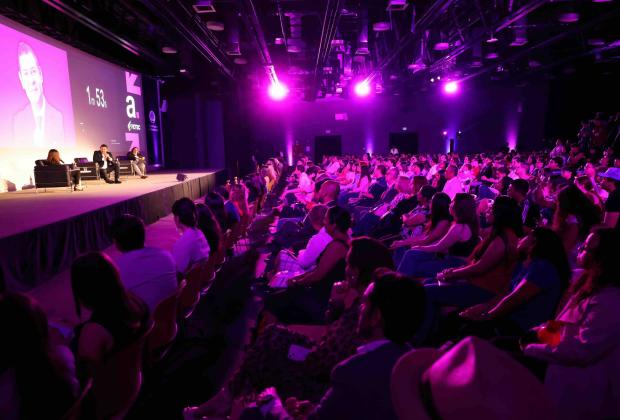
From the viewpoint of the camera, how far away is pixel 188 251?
3.12 metres

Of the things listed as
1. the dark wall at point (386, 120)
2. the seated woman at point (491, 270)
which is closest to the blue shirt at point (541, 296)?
the seated woman at point (491, 270)

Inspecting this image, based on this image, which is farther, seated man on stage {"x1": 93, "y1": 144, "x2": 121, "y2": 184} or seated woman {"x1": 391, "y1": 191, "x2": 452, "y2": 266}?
seated man on stage {"x1": 93, "y1": 144, "x2": 121, "y2": 184}

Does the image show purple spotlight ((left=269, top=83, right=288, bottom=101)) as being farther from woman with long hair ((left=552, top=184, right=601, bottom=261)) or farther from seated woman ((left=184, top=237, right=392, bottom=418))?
seated woman ((left=184, top=237, right=392, bottom=418))

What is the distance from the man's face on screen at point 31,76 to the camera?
8.16 m

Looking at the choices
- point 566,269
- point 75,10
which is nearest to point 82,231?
point 75,10

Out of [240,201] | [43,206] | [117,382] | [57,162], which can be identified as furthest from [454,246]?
[57,162]

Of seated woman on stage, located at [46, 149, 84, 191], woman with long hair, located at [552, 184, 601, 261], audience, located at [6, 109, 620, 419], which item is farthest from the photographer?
seated woman on stage, located at [46, 149, 84, 191]

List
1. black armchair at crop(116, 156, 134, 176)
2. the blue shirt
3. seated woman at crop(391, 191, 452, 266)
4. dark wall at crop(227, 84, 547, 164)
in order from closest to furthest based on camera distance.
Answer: the blue shirt, seated woman at crop(391, 191, 452, 266), black armchair at crop(116, 156, 134, 176), dark wall at crop(227, 84, 547, 164)

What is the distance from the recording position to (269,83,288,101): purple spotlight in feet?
56.3

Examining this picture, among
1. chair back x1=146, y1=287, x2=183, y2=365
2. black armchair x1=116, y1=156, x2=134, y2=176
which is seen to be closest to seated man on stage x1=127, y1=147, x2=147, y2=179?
black armchair x1=116, y1=156, x2=134, y2=176

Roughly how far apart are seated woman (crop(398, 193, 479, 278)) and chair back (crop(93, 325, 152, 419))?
8.11 ft

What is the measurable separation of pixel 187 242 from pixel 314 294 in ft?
3.43

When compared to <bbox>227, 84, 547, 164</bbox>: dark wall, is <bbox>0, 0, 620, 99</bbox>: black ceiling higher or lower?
higher

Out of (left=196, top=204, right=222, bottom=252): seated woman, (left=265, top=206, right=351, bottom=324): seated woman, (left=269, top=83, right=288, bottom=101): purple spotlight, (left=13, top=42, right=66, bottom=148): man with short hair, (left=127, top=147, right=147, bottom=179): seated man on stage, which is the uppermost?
(left=269, top=83, right=288, bottom=101): purple spotlight
